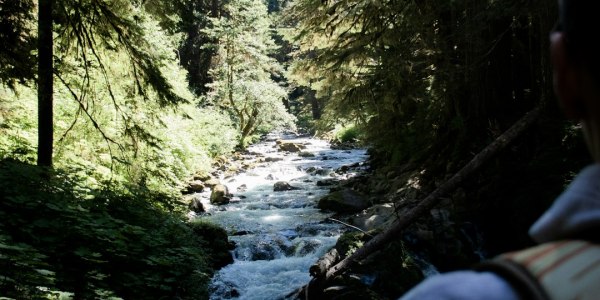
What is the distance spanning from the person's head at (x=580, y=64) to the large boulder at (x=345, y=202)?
36.9 ft

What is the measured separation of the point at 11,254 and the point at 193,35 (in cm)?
2791

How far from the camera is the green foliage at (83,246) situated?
381 centimetres

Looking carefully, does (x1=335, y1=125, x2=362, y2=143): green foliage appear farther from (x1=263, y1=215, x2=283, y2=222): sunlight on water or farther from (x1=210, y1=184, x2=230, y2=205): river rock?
(x1=263, y1=215, x2=283, y2=222): sunlight on water

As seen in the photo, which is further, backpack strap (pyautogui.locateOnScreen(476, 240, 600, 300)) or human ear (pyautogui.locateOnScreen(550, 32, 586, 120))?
human ear (pyautogui.locateOnScreen(550, 32, 586, 120))

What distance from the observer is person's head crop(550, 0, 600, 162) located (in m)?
0.66

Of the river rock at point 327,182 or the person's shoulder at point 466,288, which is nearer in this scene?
the person's shoulder at point 466,288

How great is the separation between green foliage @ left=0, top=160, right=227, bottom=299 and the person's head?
3.83m

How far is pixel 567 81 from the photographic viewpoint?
689mm

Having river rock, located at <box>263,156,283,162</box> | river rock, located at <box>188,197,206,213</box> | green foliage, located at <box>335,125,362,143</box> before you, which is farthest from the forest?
green foliage, located at <box>335,125,362,143</box>

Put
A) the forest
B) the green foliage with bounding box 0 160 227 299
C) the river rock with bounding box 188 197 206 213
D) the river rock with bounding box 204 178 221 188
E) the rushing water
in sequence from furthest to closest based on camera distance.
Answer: the river rock with bounding box 204 178 221 188
the river rock with bounding box 188 197 206 213
the rushing water
the forest
the green foliage with bounding box 0 160 227 299

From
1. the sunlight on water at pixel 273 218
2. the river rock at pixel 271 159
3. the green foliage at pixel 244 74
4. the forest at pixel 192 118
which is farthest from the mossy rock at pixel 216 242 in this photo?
the green foliage at pixel 244 74

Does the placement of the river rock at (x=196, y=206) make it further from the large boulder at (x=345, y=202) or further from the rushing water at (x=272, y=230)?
the large boulder at (x=345, y=202)

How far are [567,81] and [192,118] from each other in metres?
8.66

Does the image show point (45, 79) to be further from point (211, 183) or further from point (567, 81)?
point (211, 183)
